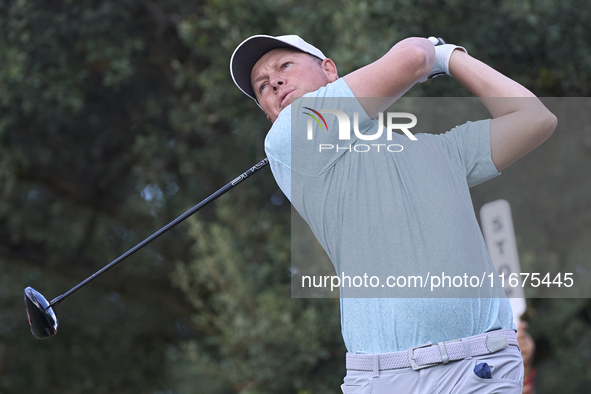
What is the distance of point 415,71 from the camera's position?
71.9 inches

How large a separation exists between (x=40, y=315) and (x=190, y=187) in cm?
535

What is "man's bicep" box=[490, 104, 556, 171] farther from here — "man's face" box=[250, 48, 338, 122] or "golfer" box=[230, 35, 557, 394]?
"man's face" box=[250, 48, 338, 122]

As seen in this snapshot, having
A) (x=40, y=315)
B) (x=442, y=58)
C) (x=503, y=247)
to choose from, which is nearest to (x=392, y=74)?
(x=442, y=58)

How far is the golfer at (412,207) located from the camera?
1730 millimetres

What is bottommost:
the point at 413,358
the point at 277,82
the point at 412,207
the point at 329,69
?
the point at 413,358

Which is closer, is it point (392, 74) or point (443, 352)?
point (443, 352)

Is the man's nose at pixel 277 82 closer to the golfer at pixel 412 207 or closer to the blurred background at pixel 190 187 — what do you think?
the golfer at pixel 412 207

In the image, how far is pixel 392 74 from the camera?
181cm

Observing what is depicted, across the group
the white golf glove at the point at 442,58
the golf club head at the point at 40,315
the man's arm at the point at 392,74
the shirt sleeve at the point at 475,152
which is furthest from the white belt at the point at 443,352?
the golf club head at the point at 40,315

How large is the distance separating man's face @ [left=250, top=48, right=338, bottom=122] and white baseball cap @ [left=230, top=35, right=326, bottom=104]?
0.06 ft

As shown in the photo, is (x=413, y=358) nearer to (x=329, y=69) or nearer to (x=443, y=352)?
(x=443, y=352)

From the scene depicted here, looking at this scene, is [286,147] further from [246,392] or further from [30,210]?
[30,210]

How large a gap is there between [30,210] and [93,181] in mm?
862

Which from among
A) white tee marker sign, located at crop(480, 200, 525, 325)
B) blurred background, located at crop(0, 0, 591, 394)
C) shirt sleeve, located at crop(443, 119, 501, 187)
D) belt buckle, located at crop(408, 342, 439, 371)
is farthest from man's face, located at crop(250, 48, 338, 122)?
blurred background, located at crop(0, 0, 591, 394)
